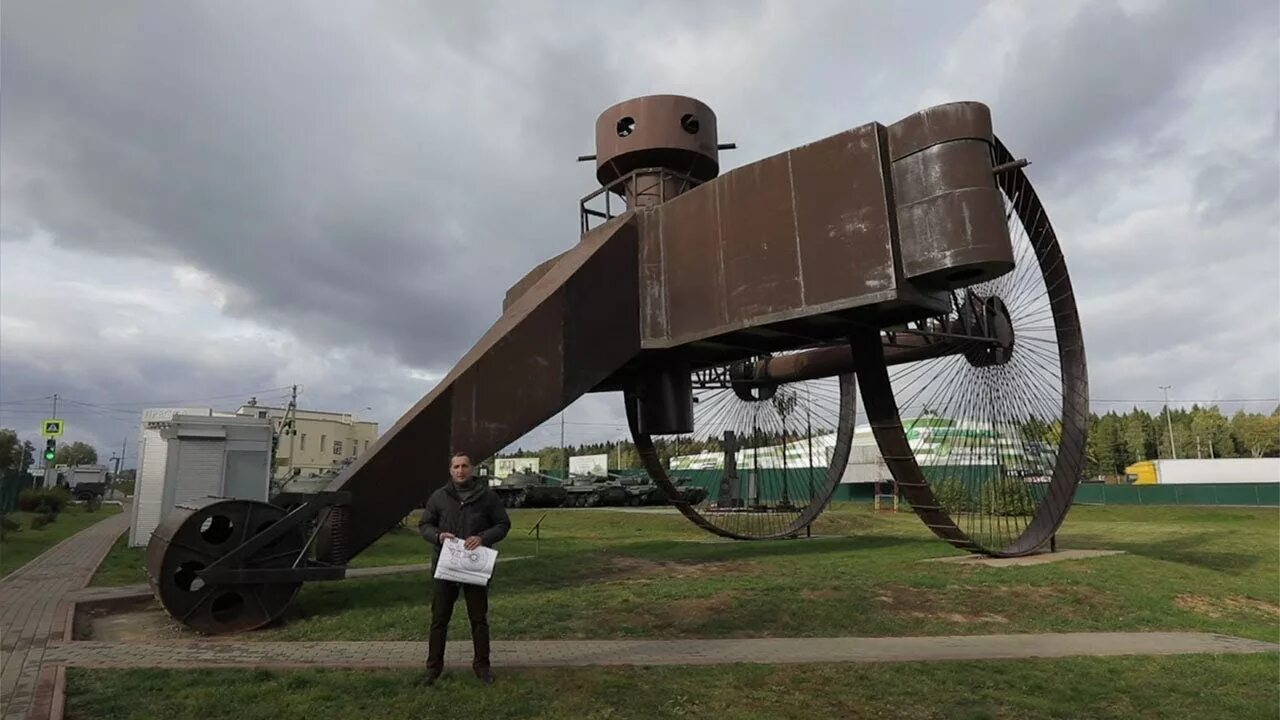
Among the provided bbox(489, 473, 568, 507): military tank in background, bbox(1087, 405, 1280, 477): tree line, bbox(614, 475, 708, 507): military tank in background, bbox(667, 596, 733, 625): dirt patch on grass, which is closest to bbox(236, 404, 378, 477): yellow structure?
bbox(489, 473, 568, 507): military tank in background

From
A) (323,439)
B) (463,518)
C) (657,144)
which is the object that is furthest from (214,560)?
(323,439)

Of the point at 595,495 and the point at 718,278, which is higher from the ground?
the point at 718,278

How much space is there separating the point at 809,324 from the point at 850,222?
1.66 m

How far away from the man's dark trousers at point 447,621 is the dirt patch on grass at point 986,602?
4.95 metres

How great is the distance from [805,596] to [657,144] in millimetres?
7687

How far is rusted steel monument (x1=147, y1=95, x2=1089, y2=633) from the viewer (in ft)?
27.3

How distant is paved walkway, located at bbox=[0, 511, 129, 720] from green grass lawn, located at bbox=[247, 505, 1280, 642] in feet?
6.36

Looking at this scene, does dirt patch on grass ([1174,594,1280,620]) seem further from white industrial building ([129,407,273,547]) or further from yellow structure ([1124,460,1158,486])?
yellow structure ([1124,460,1158,486])

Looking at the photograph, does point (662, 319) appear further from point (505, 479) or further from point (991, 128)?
point (505, 479)

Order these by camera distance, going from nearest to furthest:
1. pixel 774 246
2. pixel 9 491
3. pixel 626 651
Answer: pixel 626 651 < pixel 774 246 < pixel 9 491

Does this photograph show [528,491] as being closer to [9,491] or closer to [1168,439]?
[9,491]

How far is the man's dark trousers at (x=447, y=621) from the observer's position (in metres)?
5.56

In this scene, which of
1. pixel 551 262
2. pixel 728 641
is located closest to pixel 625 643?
pixel 728 641

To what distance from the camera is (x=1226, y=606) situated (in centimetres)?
997
